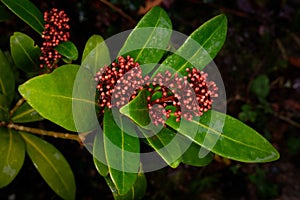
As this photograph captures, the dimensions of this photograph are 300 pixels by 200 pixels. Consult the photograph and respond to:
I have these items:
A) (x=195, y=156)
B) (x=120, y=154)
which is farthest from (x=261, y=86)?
(x=120, y=154)

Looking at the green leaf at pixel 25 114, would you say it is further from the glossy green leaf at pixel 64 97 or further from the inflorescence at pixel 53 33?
the glossy green leaf at pixel 64 97

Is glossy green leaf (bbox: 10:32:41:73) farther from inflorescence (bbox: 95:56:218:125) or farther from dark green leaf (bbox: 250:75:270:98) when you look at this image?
dark green leaf (bbox: 250:75:270:98)

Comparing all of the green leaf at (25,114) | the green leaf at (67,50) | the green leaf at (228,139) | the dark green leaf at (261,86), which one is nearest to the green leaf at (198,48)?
the green leaf at (228,139)

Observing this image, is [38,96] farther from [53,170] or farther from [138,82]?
[53,170]

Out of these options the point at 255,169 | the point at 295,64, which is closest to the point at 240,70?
the point at 295,64

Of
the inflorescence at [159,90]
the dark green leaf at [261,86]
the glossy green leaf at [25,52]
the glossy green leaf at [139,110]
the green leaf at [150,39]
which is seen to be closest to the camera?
the glossy green leaf at [139,110]

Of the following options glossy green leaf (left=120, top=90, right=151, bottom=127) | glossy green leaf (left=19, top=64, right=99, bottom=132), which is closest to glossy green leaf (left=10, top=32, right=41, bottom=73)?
glossy green leaf (left=19, top=64, right=99, bottom=132)
